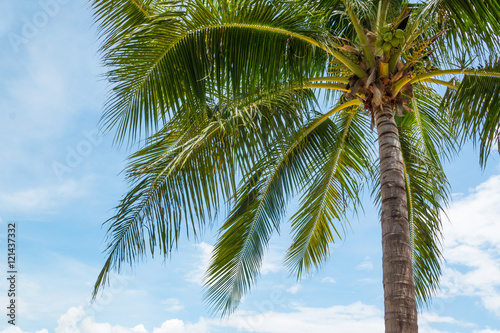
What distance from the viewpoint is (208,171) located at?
17.2 feet

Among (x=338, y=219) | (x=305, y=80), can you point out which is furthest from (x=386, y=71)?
(x=338, y=219)

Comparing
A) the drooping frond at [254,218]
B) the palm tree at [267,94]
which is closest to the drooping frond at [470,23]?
the palm tree at [267,94]

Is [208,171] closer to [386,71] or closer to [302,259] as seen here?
[386,71]

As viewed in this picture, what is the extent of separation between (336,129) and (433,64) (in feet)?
5.53

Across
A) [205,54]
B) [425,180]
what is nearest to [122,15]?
[205,54]

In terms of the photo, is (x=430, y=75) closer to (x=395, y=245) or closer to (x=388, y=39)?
(x=388, y=39)

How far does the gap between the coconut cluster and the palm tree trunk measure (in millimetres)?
768

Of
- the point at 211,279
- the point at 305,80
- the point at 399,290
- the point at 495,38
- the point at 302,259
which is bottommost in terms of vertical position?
the point at 399,290

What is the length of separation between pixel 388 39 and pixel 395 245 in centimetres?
201

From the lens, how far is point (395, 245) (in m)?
4.14

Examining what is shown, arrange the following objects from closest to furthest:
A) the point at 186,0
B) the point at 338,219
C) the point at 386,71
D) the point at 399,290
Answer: the point at 399,290 → the point at 186,0 → the point at 386,71 → the point at 338,219

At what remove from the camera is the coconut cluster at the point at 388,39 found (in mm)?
4734

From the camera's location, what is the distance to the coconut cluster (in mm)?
4734

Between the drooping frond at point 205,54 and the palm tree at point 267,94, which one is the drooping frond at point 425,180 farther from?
the drooping frond at point 205,54
